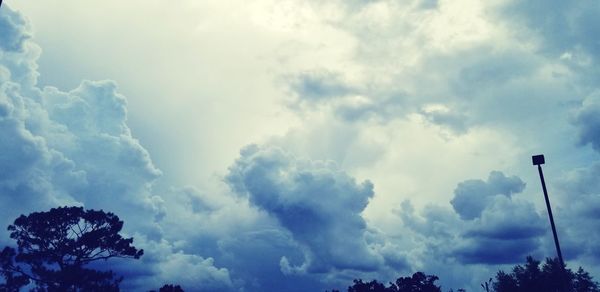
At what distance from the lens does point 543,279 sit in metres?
66.7

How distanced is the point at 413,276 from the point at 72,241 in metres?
79.1

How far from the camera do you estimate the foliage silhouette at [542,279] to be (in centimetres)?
6606

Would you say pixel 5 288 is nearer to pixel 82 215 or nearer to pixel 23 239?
pixel 23 239

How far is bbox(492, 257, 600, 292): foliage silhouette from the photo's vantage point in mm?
66062

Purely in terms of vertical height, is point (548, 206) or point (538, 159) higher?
point (538, 159)

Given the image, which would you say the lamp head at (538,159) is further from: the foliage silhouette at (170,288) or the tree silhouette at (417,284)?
the tree silhouette at (417,284)

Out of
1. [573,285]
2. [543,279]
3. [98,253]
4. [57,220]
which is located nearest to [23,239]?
[57,220]

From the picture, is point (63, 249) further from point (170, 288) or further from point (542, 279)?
point (542, 279)

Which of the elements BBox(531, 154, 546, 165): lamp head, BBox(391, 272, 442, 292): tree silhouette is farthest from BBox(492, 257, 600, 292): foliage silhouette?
BBox(531, 154, 546, 165): lamp head

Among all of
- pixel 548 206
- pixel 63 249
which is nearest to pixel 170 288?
pixel 63 249

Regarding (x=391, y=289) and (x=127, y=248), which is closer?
(x=127, y=248)

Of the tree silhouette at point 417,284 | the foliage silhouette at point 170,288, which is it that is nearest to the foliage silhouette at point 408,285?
the tree silhouette at point 417,284

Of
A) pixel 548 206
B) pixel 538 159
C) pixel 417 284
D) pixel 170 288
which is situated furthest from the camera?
pixel 417 284

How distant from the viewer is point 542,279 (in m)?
66.8
